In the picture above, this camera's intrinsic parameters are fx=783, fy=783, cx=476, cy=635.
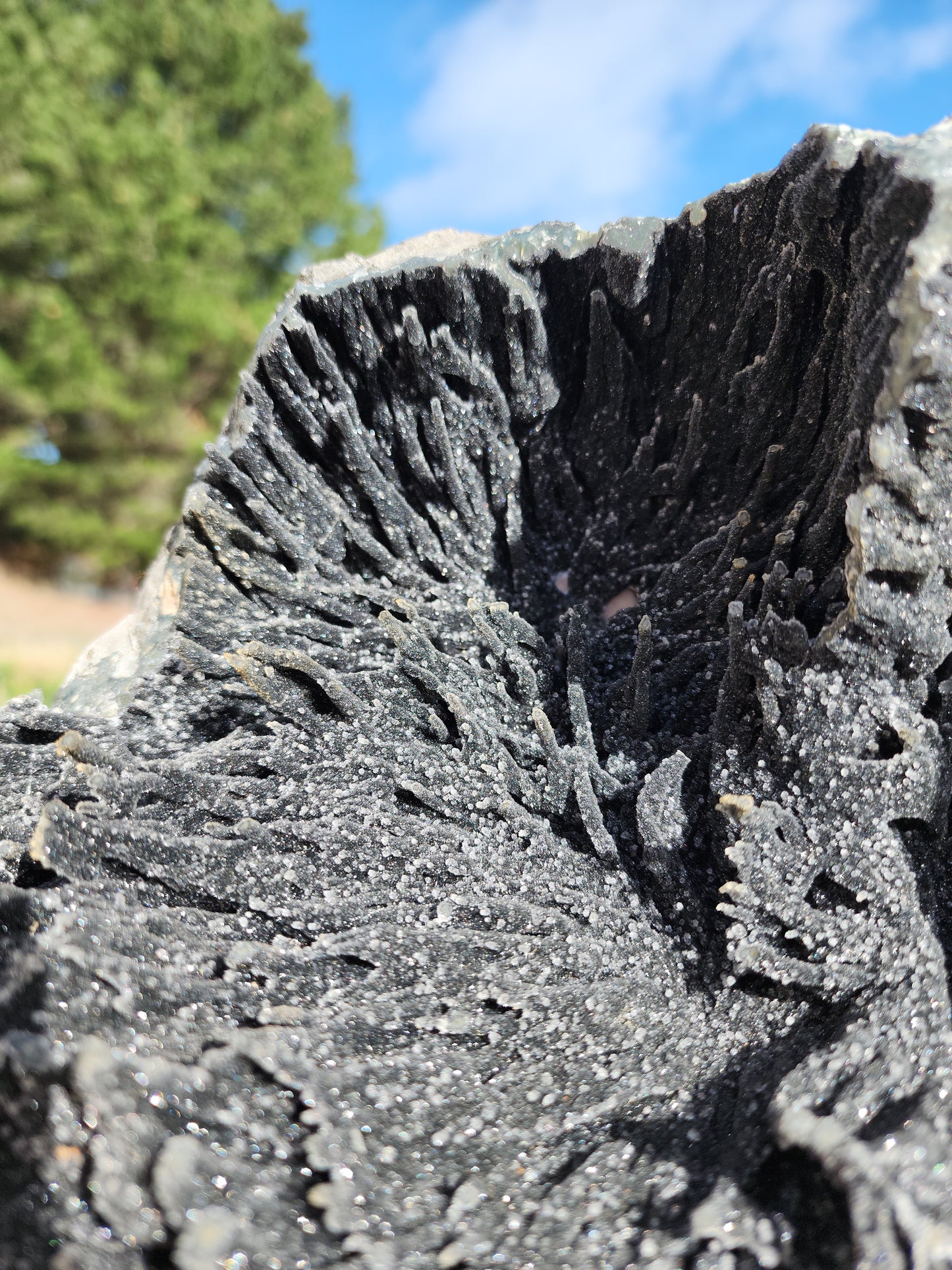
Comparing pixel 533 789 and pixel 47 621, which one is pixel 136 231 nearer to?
pixel 47 621

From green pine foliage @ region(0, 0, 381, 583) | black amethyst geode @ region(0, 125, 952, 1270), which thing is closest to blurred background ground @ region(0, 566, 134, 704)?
green pine foliage @ region(0, 0, 381, 583)

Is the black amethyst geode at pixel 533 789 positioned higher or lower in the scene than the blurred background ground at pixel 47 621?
lower

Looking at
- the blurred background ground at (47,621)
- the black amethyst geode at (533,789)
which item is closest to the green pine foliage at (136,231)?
the blurred background ground at (47,621)

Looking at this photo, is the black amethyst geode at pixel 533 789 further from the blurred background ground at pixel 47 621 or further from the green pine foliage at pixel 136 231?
the green pine foliage at pixel 136 231

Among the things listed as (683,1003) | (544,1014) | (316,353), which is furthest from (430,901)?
(316,353)

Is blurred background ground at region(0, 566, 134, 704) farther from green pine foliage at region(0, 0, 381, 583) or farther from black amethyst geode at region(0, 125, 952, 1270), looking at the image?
black amethyst geode at region(0, 125, 952, 1270)
